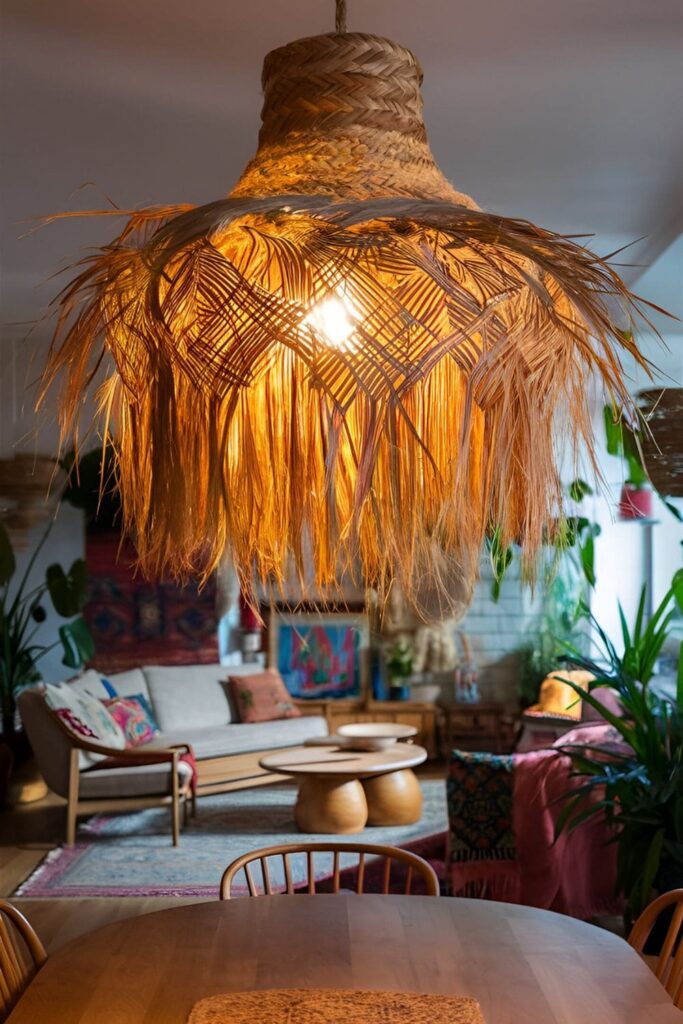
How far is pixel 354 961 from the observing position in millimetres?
1952

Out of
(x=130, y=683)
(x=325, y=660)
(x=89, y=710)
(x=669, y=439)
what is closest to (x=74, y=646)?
(x=130, y=683)

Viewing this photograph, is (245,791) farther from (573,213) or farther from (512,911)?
(512,911)

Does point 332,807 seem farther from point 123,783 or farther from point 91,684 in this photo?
point 91,684

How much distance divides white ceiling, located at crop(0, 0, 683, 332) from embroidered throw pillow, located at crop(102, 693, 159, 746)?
3472 millimetres

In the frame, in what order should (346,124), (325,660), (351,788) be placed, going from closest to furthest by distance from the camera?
(346,124) → (351,788) → (325,660)

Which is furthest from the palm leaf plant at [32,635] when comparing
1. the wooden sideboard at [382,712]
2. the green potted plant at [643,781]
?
the green potted plant at [643,781]

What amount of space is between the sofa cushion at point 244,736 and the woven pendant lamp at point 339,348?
5.78 meters

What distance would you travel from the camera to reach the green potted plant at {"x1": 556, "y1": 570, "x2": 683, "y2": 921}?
150 inches

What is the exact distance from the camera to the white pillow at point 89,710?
20.2 feet

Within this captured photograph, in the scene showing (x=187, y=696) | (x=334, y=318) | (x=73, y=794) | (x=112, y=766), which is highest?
(x=334, y=318)

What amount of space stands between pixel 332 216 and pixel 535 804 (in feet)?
11.9

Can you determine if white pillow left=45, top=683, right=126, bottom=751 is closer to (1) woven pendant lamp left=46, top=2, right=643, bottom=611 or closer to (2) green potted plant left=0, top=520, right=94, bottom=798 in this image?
(2) green potted plant left=0, top=520, right=94, bottom=798

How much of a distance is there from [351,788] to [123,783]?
4.10 ft

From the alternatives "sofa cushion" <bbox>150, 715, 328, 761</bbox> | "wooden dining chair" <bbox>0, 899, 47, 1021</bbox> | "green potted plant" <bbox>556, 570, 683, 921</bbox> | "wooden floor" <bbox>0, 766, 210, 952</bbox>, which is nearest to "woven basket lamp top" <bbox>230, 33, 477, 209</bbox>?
"wooden dining chair" <bbox>0, 899, 47, 1021</bbox>
